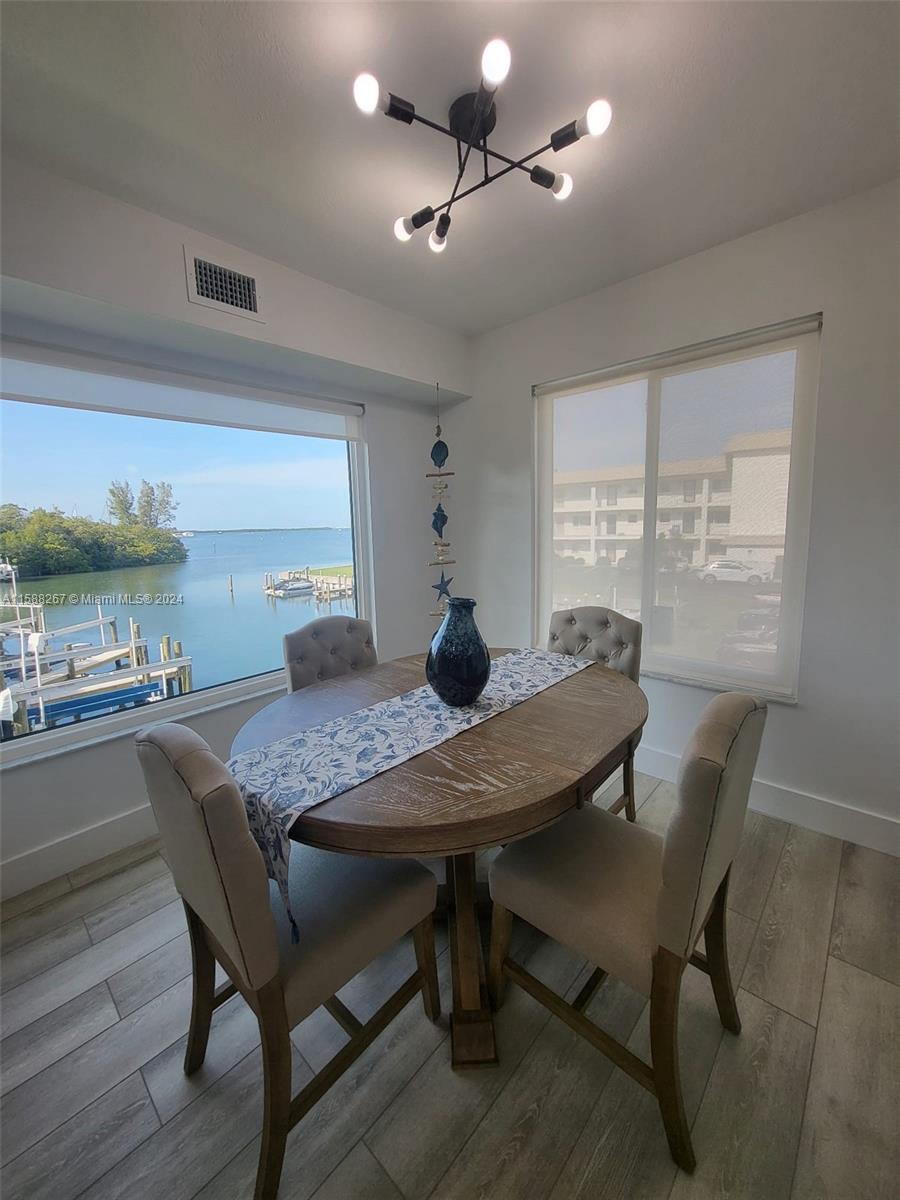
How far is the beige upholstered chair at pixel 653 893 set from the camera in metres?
0.90

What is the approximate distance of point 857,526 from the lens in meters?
1.87

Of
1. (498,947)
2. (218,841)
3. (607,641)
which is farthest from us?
(607,641)

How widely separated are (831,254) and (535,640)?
7.18 ft

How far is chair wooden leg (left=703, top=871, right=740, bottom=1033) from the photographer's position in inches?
47.1

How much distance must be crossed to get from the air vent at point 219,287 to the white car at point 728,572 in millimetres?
Answer: 2352

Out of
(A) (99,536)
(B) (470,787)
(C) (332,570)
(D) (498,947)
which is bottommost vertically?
(D) (498,947)

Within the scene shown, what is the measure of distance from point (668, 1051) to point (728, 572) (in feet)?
6.20

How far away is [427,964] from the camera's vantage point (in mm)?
1245

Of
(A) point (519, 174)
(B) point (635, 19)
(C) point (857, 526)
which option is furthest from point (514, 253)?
(C) point (857, 526)

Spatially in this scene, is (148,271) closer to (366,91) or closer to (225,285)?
(225,285)

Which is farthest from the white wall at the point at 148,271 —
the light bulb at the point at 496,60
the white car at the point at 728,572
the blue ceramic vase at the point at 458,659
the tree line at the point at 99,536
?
the white car at the point at 728,572

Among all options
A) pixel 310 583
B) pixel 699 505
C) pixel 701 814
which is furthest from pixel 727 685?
pixel 310 583

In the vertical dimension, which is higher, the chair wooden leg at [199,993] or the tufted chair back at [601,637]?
the tufted chair back at [601,637]

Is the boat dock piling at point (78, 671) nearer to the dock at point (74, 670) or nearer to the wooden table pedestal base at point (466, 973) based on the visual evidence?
the dock at point (74, 670)
